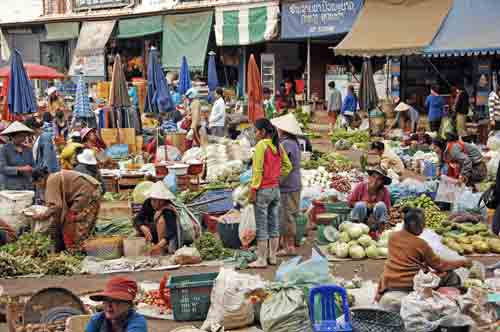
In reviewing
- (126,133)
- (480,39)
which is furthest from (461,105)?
(126,133)

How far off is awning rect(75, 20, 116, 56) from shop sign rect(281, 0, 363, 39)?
364 inches

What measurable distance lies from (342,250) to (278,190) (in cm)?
123

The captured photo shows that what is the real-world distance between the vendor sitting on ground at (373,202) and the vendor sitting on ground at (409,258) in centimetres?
322

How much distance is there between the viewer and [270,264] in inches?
378

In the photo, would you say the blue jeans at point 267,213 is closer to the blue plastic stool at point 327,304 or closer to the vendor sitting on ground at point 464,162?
the blue plastic stool at point 327,304

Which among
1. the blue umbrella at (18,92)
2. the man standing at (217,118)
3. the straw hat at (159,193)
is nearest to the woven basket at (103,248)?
the straw hat at (159,193)

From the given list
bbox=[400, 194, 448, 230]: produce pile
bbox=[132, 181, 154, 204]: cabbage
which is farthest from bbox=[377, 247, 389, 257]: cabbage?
bbox=[132, 181, 154, 204]: cabbage

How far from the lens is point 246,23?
25922 millimetres

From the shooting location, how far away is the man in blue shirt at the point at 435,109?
64.0 feet

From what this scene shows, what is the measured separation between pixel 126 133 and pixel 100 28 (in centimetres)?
1579

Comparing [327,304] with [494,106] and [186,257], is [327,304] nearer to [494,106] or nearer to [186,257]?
[186,257]

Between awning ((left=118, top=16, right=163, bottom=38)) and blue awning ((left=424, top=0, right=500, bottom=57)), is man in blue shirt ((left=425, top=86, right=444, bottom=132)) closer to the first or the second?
blue awning ((left=424, top=0, right=500, bottom=57))

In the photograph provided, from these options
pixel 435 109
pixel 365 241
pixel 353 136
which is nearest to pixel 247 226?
pixel 365 241

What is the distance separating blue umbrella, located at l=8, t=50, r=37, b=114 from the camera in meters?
16.5
